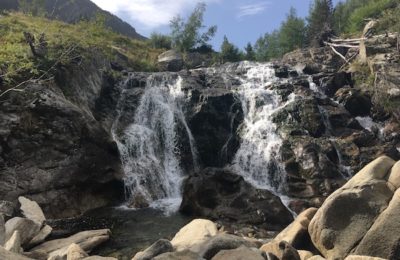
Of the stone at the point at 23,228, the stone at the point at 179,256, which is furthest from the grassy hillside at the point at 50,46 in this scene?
the stone at the point at 179,256

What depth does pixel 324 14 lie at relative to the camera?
85.3m

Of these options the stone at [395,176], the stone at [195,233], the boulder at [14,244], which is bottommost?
the stone at [195,233]

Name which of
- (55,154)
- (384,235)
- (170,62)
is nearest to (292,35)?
(170,62)

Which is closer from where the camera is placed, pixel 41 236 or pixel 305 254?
pixel 305 254

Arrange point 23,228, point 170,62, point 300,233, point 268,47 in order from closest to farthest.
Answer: point 300,233, point 23,228, point 170,62, point 268,47

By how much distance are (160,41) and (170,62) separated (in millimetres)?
16667

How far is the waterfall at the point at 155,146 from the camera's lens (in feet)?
86.0

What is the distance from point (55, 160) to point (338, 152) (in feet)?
59.3

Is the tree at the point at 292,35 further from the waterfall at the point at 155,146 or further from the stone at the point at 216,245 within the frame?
the stone at the point at 216,245

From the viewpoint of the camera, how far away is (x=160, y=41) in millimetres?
70062

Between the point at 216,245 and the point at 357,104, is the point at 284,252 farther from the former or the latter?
the point at 357,104

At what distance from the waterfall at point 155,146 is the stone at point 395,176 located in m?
13.5

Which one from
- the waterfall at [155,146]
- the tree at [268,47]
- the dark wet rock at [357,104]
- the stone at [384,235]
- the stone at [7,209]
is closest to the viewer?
the stone at [384,235]

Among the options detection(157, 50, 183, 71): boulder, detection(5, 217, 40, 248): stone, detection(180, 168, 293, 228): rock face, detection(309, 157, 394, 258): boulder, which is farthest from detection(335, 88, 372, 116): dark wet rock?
detection(5, 217, 40, 248): stone
